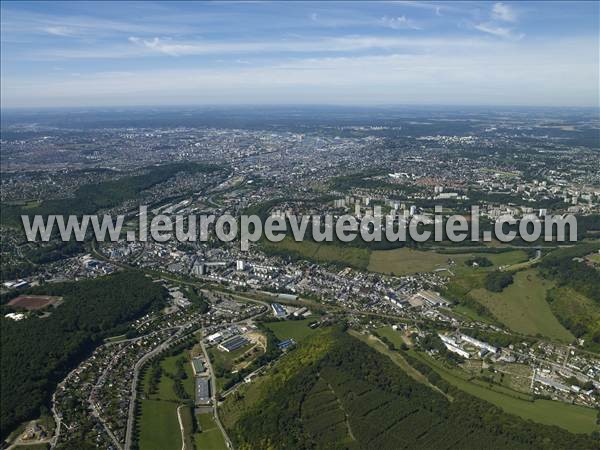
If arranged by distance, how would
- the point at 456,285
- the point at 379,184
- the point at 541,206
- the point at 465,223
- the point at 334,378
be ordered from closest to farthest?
the point at 334,378 < the point at 456,285 < the point at 465,223 < the point at 541,206 < the point at 379,184

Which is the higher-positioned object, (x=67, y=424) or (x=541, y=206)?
(x=541, y=206)

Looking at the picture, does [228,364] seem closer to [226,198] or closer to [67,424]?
[67,424]

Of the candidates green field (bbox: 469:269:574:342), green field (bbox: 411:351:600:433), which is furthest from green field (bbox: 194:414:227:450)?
green field (bbox: 469:269:574:342)

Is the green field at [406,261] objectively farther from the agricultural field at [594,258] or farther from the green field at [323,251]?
the agricultural field at [594,258]

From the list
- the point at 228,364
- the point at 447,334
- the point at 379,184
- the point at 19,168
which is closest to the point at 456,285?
the point at 447,334

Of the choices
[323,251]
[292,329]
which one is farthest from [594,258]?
[292,329]

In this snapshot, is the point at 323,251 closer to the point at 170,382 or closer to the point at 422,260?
the point at 422,260

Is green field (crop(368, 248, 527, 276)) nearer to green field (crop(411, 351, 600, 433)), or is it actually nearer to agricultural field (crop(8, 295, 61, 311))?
green field (crop(411, 351, 600, 433))
